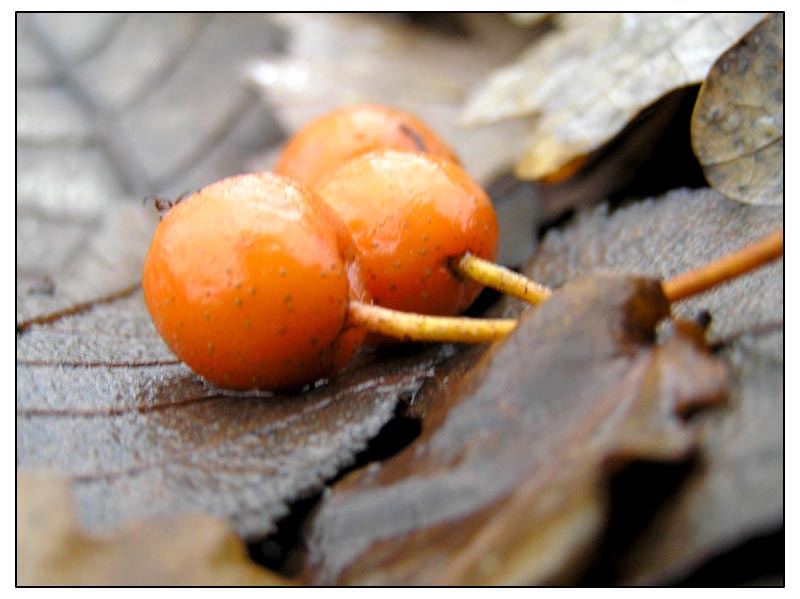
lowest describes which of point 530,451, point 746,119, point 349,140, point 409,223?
point 746,119

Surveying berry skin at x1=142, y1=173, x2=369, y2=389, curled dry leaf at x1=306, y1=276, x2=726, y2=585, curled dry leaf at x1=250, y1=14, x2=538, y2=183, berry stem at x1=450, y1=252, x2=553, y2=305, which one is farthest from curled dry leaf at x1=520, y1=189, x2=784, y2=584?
curled dry leaf at x1=250, y1=14, x2=538, y2=183

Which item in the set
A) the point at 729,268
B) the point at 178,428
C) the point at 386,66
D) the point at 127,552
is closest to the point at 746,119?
the point at 729,268

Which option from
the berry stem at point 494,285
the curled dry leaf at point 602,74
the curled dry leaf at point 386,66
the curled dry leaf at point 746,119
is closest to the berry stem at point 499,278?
the berry stem at point 494,285

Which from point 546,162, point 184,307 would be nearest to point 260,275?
point 184,307

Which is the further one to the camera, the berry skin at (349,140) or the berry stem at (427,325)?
the berry skin at (349,140)

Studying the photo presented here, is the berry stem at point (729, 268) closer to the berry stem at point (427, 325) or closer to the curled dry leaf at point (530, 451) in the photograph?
the curled dry leaf at point (530, 451)

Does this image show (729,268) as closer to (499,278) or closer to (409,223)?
(499,278)
